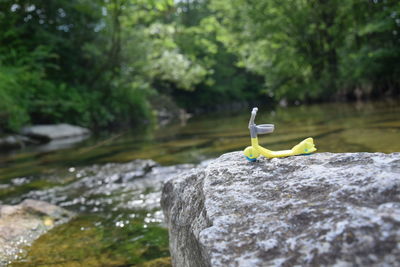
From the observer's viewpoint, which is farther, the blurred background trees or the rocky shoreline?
the blurred background trees

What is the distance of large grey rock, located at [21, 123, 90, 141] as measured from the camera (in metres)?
11.6

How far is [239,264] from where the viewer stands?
0.95 m

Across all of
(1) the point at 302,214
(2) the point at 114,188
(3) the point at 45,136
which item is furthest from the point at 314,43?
(1) the point at 302,214

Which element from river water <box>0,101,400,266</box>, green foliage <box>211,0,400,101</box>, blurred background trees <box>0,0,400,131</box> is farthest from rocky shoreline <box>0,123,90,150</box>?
green foliage <box>211,0,400,101</box>

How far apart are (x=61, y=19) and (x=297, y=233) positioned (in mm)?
15598

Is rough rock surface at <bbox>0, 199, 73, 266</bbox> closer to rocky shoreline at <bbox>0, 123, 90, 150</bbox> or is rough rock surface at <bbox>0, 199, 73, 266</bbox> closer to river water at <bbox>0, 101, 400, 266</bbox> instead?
river water at <bbox>0, 101, 400, 266</bbox>

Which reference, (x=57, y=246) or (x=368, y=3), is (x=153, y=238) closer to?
(x=57, y=246)

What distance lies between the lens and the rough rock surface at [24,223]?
2.50 metres

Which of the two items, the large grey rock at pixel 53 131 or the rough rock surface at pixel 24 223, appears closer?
the rough rock surface at pixel 24 223

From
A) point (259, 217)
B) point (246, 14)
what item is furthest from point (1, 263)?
point (246, 14)

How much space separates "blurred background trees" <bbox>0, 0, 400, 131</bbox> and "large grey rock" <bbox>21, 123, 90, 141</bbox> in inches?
19.9

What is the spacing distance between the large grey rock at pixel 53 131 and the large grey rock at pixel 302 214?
37.0 feet

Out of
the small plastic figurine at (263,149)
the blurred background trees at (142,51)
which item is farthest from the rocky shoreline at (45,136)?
the small plastic figurine at (263,149)

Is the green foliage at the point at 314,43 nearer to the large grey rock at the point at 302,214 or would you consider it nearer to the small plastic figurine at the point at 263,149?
the small plastic figurine at the point at 263,149
